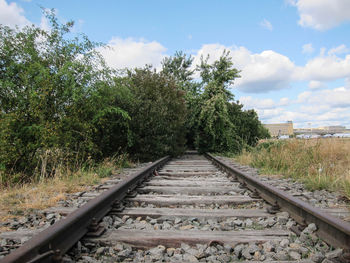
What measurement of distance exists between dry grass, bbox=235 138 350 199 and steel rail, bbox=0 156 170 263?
10.9 feet

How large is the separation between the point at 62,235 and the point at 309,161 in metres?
5.56

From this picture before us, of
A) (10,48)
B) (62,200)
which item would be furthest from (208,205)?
(10,48)

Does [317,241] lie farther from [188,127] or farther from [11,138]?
[188,127]

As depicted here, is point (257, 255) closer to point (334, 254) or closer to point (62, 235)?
point (334, 254)

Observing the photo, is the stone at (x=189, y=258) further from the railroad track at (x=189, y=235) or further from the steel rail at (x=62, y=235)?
the steel rail at (x=62, y=235)

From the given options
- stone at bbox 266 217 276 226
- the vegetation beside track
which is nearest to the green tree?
the vegetation beside track

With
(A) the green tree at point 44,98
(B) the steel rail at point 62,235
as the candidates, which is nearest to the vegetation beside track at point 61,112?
(A) the green tree at point 44,98

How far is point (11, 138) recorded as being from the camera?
5914 millimetres

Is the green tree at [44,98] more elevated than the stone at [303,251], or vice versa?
the green tree at [44,98]

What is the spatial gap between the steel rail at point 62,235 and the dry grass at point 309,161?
Result: 3.33 m

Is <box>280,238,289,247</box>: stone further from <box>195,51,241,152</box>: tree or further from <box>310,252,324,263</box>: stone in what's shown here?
<box>195,51,241,152</box>: tree

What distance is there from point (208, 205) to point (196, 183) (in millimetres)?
1274

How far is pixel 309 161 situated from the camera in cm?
595

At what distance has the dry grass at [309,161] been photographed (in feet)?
15.1
